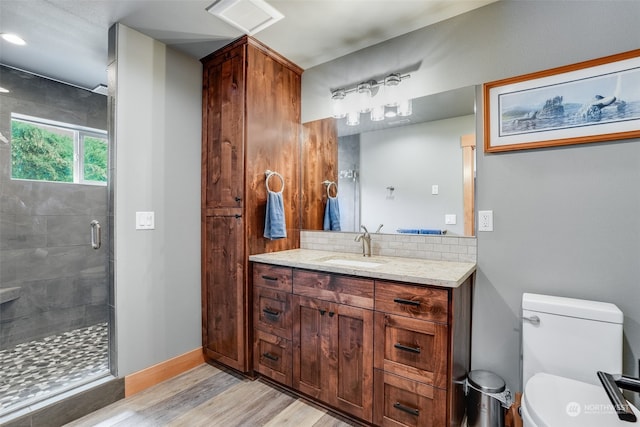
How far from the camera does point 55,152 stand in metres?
2.65

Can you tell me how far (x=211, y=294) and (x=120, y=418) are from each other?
88 cm

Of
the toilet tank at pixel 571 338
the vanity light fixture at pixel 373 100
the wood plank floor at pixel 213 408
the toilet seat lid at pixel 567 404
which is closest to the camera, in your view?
the toilet seat lid at pixel 567 404

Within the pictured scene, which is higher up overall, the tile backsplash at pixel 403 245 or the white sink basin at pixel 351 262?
the tile backsplash at pixel 403 245

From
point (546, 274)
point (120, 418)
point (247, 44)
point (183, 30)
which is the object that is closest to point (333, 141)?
point (247, 44)

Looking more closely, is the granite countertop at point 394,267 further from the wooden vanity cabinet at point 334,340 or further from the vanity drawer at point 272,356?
the vanity drawer at point 272,356

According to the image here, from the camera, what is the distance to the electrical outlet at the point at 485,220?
69.7 inches

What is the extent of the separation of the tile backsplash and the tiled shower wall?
1.72 metres

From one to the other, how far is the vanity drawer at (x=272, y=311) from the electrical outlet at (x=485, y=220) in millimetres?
1270

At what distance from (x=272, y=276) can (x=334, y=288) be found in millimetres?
506

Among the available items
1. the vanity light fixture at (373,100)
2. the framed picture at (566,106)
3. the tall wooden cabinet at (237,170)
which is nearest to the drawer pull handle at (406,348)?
the tall wooden cabinet at (237,170)

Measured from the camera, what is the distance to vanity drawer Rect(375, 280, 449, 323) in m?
1.38

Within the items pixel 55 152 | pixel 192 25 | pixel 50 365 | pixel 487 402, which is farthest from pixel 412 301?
pixel 55 152

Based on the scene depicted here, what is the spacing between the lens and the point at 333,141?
8.09 ft

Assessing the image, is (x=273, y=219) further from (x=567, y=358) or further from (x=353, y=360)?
(x=567, y=358)
